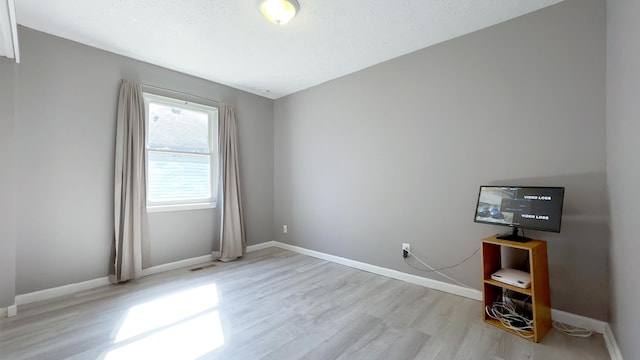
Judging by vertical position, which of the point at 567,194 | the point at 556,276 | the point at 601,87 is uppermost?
the point at 601,87

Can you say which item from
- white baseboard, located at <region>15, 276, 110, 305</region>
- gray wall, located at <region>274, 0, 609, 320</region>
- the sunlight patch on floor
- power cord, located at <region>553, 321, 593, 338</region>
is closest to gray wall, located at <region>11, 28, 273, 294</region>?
white baseboard, located at <region>15, 276, 110, 305</region>

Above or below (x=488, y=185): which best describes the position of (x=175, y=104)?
above

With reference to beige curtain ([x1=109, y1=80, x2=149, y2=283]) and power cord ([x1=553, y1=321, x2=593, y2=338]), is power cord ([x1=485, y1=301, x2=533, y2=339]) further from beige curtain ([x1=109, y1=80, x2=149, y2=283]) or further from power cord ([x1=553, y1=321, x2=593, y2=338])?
beige curtain ([x1=109, y1=80, x2=149, y2=283])

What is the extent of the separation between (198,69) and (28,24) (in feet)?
4.91

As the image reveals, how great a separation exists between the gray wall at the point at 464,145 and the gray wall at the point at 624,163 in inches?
7.3

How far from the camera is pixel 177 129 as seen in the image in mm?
3564

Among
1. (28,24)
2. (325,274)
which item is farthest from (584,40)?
(28,24)

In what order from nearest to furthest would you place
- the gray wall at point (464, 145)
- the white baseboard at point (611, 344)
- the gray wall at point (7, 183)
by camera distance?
the white baseboard at point (611, 344) → the gray wall at point (464, 145) → the gray wall at point (7, 183)

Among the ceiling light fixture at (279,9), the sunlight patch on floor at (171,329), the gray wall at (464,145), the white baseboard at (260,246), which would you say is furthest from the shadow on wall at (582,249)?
the white baseboard at (260,246)

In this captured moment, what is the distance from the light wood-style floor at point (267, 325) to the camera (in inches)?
69.6

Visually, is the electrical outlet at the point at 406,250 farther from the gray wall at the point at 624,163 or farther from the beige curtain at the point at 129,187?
the beige curtain at the point at 129,187

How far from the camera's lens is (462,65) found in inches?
103

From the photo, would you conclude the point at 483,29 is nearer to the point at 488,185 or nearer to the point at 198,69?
the point at 488,185

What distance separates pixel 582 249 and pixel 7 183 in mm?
4638
